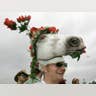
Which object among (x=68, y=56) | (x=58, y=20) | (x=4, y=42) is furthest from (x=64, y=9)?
(x=4, y=42)

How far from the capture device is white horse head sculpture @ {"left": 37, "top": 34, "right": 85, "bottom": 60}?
7.56ft

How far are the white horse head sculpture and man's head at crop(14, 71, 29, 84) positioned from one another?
150 millimetres

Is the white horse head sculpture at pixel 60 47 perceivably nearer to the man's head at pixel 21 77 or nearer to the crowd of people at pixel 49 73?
the crowd of people at pixel 49 73

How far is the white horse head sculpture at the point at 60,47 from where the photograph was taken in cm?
230

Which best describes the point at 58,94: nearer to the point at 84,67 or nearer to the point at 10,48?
the point at 84,67

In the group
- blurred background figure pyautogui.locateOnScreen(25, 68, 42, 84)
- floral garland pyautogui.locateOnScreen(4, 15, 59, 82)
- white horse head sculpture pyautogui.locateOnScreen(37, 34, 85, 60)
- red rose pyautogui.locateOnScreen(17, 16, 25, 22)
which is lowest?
blurred background figure pyautogui.locateOnScreen(25, 68, 42, 84)

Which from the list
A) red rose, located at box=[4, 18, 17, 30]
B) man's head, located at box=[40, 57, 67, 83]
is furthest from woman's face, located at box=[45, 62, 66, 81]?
red rose, located at box=[4, 18, 17, 30]

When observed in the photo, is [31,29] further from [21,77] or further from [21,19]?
[21,77]

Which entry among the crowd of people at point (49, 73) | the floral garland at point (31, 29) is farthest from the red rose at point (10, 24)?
the crowd of people at point (49, 73)

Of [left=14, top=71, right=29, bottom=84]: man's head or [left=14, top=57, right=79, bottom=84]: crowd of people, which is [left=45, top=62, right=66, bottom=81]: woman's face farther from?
[left=14, top=71, right=29, bottom=84]: man's head

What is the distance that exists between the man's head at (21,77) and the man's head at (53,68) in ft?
0.43

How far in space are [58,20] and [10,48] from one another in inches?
15.6

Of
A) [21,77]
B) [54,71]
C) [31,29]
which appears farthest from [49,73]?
[31,29]

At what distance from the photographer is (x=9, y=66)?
2289mm
